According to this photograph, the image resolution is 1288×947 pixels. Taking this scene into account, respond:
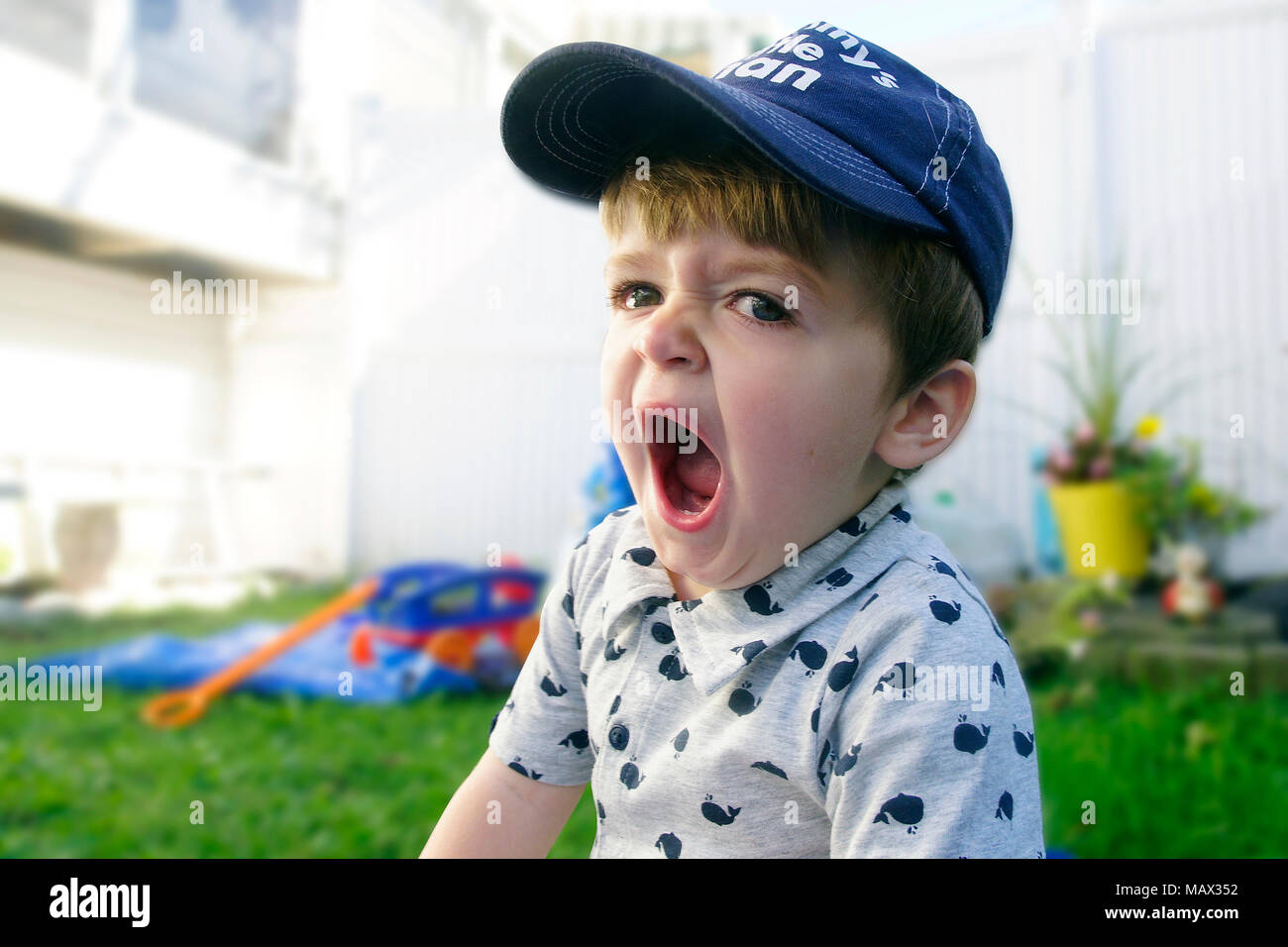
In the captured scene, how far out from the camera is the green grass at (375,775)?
161 cm

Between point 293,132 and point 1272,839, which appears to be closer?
point 1272,839

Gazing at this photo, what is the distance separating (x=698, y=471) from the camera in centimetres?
71

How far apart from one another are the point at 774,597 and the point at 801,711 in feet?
0.30

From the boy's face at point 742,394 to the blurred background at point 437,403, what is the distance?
27cm

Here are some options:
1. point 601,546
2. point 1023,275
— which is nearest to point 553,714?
point 601,546

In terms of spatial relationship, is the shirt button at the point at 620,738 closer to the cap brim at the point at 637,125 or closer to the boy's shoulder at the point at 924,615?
the boy's shoulder at the point at 924,615

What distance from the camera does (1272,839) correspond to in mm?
1557

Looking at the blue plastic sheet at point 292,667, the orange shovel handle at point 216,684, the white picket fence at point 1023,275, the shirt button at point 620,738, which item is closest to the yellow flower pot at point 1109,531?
the white picket fence at point 1023,275

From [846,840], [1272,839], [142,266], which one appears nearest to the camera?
[846,840]

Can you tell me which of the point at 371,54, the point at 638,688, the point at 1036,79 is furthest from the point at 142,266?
the point at 638,688

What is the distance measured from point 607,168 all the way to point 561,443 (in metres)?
3.69

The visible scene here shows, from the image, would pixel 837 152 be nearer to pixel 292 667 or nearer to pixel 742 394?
pixel 742 394
